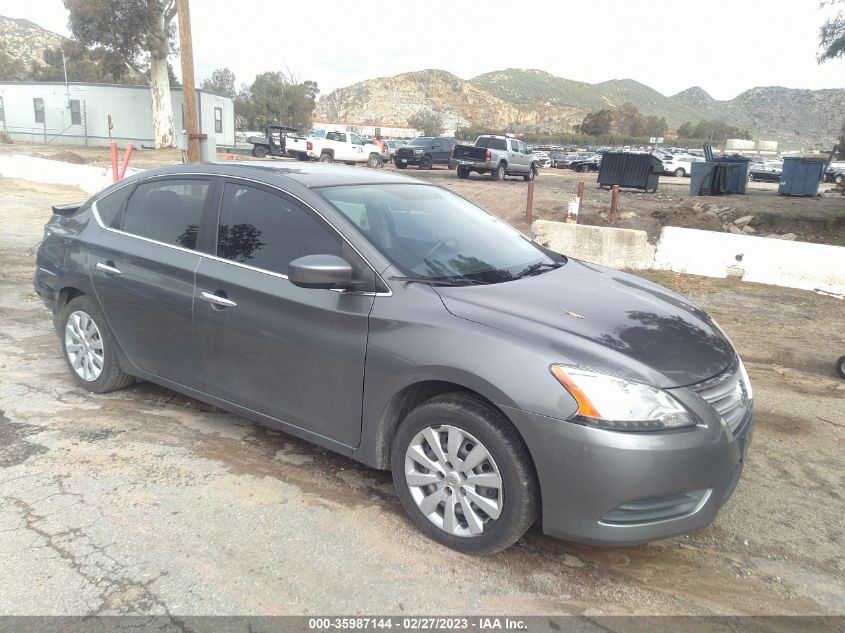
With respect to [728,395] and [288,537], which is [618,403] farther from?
[288,537]

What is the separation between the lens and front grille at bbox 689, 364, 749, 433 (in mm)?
2820

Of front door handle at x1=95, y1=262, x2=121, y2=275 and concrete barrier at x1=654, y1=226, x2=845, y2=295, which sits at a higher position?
front door handle at x1=95, y1=262, x2=121, y2=275

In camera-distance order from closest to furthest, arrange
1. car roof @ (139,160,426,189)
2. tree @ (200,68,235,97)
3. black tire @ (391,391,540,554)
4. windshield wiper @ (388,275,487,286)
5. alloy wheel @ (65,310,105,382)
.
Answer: black tire @ (391,391,540,554), windshield wiper @ (388,275,487,286), car roof @ (139,160,426,189), alloy wheel @ (65,310,105,382), tree @ (200,68,235,97)

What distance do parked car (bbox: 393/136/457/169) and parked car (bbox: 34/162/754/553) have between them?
2640cm

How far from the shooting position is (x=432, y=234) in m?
3.73

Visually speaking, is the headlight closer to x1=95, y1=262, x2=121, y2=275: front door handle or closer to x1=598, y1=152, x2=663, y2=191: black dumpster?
x1=95, y1=262, x2=121, y2=275: front door handle

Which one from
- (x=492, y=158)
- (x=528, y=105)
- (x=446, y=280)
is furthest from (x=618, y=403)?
(x=528, y=105)

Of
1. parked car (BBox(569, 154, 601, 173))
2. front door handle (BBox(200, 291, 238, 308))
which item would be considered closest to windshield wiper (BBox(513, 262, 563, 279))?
front door handle (BBox(200, 291, 238, 308))

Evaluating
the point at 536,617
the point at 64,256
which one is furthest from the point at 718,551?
the point at 64,256

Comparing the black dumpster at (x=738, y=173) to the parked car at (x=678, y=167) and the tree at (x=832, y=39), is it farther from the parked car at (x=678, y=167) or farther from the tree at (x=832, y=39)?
the parked car at (x=678, y=167)

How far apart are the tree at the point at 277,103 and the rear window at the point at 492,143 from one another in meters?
40.1

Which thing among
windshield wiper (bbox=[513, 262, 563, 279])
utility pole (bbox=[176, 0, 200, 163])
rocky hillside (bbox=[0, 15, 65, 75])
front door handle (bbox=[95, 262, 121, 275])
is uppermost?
rocky hillside (bbox=[0, 15, 65, 75])

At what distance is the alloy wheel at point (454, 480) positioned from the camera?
2850mm

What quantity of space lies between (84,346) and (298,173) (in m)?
2.13
